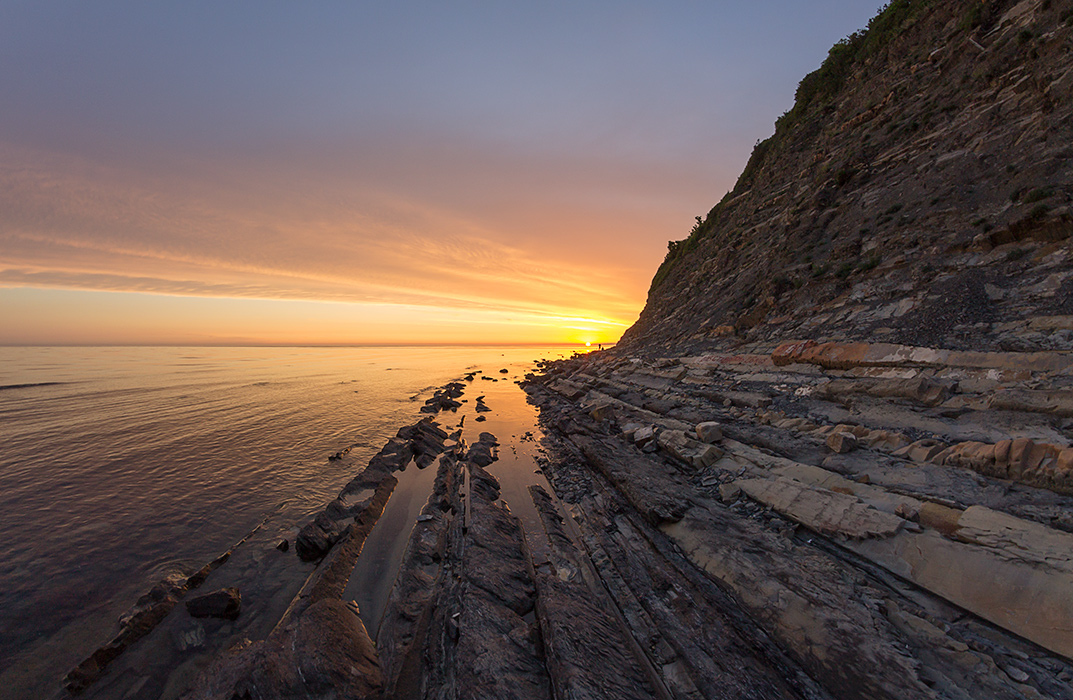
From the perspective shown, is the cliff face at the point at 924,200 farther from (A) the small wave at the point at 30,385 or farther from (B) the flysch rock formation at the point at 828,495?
(A) the small wave at the point at 30,385

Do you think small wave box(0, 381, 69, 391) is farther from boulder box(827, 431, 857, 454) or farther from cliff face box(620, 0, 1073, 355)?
boulder box(827, 431, 857, 454)

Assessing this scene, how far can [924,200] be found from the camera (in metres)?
17.0

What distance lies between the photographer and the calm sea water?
8.09 metres

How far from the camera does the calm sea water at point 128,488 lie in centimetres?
809

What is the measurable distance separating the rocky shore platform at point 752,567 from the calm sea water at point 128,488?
9.41ft

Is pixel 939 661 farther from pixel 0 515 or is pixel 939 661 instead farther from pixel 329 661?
pixel 0 515

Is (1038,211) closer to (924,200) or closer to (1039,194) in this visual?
(1039,194)

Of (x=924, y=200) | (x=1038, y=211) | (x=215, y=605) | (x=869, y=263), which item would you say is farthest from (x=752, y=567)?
(x=924, y=200)

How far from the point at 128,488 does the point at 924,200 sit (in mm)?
36482

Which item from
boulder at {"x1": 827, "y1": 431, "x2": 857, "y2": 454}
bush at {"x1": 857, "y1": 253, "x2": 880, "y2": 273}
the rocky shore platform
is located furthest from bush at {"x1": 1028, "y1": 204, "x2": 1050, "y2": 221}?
boulder at {"x1": 827, "y1": 431, "x2": 857, "y2": 454}

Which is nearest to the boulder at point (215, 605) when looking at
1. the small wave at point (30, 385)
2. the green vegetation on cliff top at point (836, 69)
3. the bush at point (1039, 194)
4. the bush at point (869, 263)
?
the bush at point (869, 263)

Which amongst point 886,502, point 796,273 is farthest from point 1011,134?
point 886,502

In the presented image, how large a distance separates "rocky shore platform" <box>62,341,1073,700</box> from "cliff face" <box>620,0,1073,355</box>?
3.66 m

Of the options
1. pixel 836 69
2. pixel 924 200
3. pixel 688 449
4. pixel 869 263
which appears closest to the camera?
pixel 688 449
